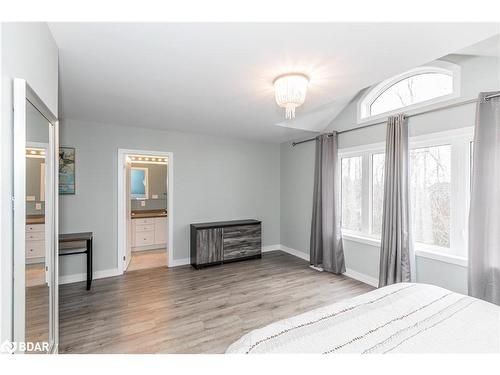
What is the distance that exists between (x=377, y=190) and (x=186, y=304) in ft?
9.93

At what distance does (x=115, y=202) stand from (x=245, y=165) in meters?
2.47

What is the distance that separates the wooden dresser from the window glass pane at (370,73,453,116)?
9.37 feet

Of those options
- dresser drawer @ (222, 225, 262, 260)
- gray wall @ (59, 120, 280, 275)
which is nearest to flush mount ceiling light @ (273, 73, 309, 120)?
gray wall @ (59, 120, 280, 275)

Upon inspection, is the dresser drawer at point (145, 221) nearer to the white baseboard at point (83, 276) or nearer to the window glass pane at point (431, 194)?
the white baseboard at point (83, 276)

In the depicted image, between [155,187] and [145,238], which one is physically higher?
[155,187]

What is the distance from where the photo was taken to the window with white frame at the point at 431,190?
2.53 metres

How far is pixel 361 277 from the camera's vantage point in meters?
3.51

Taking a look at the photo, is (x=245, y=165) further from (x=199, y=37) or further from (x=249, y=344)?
(x=249, y=344)

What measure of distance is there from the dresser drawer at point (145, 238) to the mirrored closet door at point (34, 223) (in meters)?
3.49

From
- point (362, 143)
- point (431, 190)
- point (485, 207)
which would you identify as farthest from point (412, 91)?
point (485, 207)

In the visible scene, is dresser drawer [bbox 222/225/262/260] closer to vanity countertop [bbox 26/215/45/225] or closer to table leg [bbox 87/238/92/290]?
table leg [bbox 87/238/92/290]

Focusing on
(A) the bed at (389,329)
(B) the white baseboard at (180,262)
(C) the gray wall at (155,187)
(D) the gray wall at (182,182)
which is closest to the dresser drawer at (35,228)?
(A) the bed at (389,329)

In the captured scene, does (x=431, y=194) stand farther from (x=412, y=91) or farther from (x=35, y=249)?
(x=35, y=249)

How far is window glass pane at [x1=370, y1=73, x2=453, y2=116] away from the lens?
8.97ft
